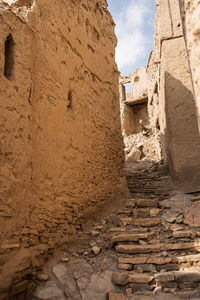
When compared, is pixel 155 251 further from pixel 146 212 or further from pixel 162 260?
pixel 146 212

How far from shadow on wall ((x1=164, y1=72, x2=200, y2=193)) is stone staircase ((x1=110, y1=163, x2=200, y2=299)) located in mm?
745

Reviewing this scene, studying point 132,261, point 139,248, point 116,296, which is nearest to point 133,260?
point 132,261

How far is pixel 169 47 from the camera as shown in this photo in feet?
25.7

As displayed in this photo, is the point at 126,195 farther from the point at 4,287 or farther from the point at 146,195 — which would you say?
the point at 4,287

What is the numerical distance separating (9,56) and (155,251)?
4014 mm

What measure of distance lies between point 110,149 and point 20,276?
14.2 feet

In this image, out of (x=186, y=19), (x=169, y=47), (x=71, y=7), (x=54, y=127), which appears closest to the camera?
(x=186, y=19)

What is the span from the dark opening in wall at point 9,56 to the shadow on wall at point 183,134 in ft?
15.5

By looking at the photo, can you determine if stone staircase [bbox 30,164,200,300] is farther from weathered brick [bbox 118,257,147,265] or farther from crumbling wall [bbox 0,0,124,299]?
crumbling wall [bbox 0,0,124,299]

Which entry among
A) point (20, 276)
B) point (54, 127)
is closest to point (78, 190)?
point (54, 127)

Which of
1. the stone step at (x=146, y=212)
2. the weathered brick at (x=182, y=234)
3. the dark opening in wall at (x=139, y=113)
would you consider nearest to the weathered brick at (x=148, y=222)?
the stone step at (x=146, y=212)

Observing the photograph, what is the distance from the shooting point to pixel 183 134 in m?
7.15

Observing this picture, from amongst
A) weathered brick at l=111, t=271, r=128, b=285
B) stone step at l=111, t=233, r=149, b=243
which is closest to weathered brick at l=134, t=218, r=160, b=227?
stone step at l=111, t=233, r=149, b=243

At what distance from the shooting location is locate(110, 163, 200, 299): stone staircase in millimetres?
3533
